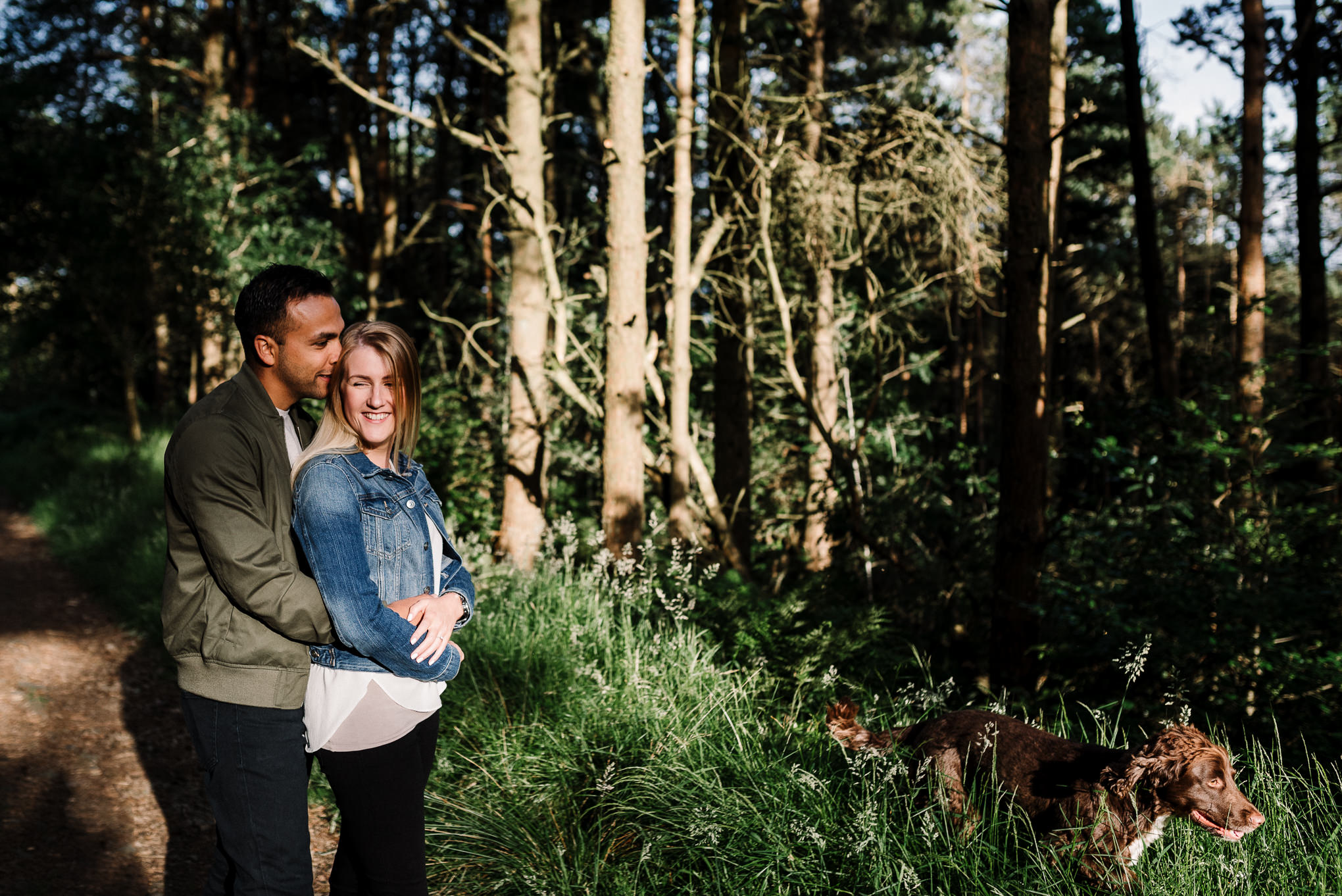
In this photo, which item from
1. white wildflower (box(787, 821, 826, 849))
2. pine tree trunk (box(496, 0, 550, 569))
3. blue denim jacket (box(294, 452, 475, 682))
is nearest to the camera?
blue denim jacket (box(294, 452, 475, 682))

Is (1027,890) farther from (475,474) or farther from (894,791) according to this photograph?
(475,474)

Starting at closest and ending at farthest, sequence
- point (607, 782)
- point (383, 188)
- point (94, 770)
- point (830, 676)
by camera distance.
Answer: point (607, 782) → point (830, 676) → point (94, 770) → point (383, 188)

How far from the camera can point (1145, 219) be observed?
10.7 m

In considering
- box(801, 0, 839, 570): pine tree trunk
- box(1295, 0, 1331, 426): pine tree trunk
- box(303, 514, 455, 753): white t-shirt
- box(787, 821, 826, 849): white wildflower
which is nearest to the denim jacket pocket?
box(303, 514, 455, 753): white t-shirt

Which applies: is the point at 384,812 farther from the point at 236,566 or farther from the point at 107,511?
the point at 107,511

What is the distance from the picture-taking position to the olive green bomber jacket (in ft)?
6.48

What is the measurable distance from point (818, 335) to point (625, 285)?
17.2ft

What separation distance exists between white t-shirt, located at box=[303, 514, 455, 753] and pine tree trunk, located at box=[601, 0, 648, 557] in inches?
186

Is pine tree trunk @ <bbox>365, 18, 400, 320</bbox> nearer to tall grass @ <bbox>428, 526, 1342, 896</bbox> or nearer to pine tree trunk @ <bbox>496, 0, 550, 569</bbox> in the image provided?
pine tree trunk @ <bbox>496, 0, 550, 569</bbox>

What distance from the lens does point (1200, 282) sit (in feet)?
108

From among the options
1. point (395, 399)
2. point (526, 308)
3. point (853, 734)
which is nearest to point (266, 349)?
point (395, 399)

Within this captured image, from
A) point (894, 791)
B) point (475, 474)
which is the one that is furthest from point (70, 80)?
point (894, 791)

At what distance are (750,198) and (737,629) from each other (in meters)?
5.71

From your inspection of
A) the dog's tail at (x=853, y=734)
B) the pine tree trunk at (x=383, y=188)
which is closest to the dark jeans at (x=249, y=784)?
the dog's tail at (x=853, y=734)
